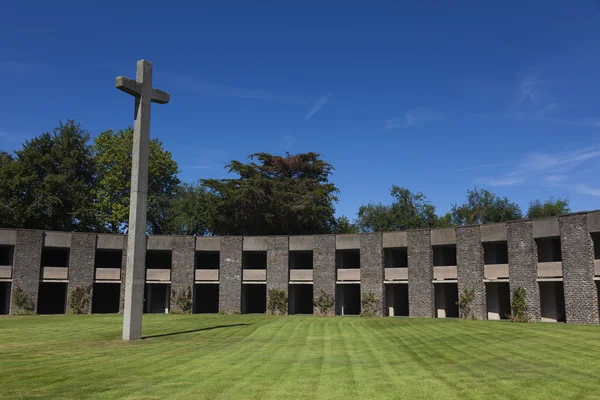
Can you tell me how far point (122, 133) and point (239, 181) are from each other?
Answer: 50.4 feet

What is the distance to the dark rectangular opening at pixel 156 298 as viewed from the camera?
46531 mm

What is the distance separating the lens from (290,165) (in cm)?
6488

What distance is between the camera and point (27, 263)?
41.1 metres

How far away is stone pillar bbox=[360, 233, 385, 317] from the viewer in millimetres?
41188

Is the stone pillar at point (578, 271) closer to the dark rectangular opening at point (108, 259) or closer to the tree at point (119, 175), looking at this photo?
the dark rectangular opening at point (108, 259)

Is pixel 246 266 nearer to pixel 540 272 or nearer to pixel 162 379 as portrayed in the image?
pixel 540 272

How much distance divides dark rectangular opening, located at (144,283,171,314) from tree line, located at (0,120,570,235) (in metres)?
12.6

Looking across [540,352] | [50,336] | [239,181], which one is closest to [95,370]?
[50,336]

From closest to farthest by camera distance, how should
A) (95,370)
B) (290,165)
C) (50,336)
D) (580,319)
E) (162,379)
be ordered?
(162,379) → (95,370) → (50,336) → (580,319) → (290,165)

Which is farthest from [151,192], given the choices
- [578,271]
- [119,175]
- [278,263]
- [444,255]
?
[578,271]

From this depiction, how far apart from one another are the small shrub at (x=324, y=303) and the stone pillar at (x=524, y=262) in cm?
1442

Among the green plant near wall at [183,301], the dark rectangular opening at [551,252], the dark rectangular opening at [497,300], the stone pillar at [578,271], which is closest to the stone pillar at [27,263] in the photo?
the green plant near wall at [183,301]

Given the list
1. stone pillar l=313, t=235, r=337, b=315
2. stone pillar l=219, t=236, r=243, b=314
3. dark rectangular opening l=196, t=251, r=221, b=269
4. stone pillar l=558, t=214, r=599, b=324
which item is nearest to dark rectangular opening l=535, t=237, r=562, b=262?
stone pillar l=558, t=214, r=599, b=324

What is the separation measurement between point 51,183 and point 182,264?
20.0 m
